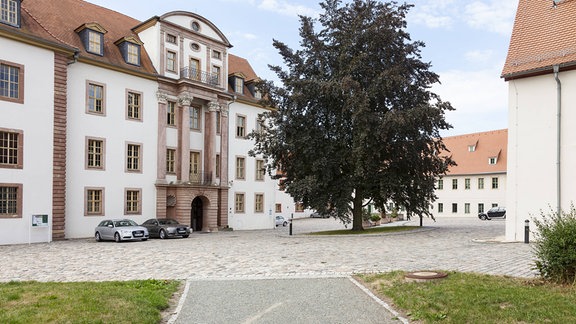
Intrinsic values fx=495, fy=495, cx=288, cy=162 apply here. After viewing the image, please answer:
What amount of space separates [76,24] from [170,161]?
36.4 ft

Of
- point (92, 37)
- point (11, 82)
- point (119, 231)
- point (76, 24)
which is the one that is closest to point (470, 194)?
point (119, 231)

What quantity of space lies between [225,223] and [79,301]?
31506 millimetres

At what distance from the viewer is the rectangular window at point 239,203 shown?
136 feet

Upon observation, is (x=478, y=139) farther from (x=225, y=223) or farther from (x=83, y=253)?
(x=83, y=253)

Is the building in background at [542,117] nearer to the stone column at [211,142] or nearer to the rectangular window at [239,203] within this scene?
the stone column at [211,142]

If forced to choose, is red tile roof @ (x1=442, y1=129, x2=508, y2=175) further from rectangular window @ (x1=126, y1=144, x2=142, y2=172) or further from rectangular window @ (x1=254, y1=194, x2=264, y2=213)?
rectangular window @ (x1=126, y1=144, x2=142, y2=172)

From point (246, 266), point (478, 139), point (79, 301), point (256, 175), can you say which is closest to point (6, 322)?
point (79, 301)

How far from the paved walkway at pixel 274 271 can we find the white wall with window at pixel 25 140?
17.2 feet

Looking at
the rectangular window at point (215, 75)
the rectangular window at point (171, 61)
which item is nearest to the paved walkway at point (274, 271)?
the rectangular window at point (171, 61)

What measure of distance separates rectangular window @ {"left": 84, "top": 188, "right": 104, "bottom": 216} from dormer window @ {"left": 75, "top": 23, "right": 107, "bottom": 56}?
883 centimetres

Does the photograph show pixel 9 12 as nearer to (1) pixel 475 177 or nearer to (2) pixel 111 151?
(2) pixel 111 151

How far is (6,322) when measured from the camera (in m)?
7.20

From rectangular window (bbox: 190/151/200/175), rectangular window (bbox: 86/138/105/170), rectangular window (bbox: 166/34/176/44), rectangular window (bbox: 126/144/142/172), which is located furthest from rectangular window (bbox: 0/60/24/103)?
rectangular window (bbox: 190/151/200/175)

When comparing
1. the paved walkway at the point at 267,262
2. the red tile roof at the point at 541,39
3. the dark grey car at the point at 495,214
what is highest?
the red tile roof at the point at 541,39
